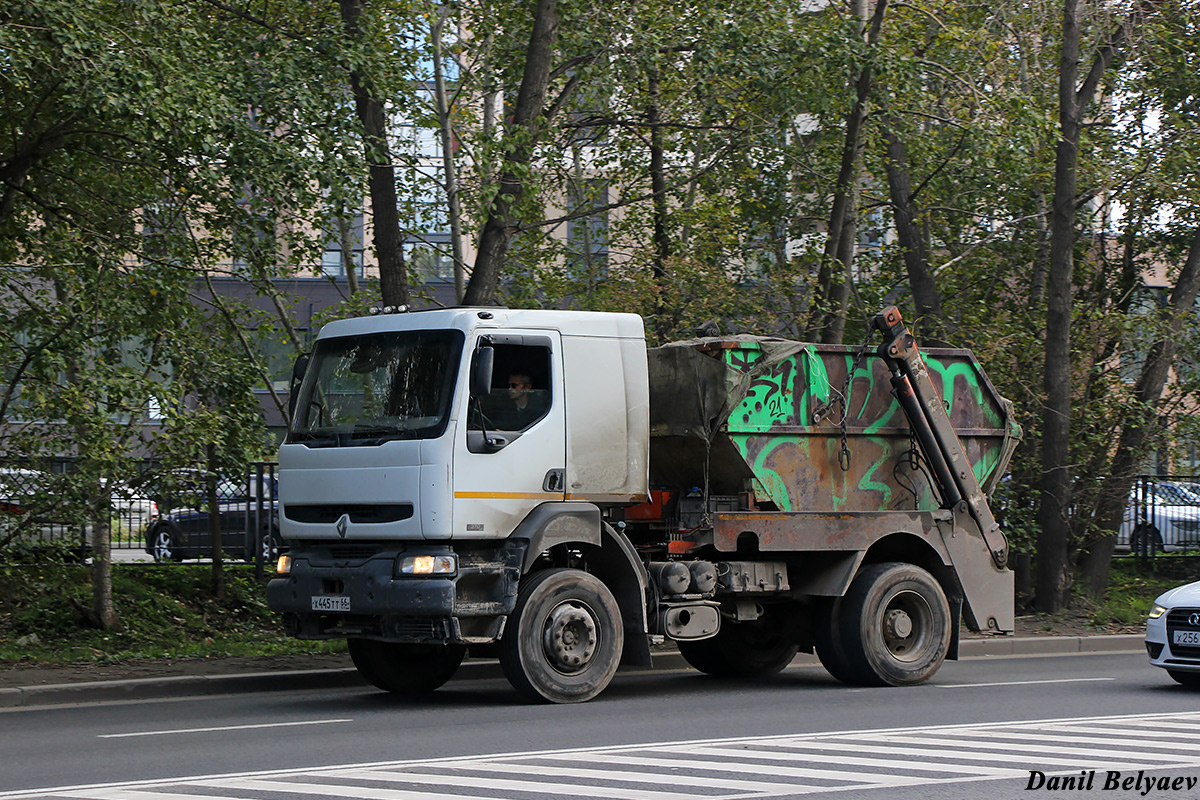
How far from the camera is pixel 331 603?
34.6 ft

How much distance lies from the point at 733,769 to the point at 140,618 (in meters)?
9.96

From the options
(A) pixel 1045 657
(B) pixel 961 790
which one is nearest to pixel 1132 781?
(B) pixel 961 790

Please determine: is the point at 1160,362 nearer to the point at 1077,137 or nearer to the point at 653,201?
the point at 1077,137

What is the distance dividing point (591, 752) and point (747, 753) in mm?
922

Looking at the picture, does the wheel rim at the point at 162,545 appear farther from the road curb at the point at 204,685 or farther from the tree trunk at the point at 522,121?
the tree trunk at the point at 522,121

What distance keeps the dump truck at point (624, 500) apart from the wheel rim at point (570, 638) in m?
0.02

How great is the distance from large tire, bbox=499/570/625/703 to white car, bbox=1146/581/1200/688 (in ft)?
15.0

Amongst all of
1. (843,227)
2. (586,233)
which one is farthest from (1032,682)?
(586,233)

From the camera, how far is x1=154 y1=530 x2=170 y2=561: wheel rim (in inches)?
656

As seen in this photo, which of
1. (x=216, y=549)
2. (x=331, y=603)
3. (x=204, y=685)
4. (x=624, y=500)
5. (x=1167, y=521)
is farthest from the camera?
(x=1167, y=521)

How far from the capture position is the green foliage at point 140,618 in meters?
14.2

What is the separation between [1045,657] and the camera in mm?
15875

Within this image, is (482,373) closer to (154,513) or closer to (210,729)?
(210,729)

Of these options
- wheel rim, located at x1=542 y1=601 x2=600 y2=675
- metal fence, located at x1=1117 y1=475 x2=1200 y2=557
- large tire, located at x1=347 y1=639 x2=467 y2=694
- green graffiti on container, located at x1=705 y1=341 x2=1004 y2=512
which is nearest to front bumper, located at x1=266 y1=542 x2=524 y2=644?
wheel rim, located at x1=542 y1=601 x2=600 y2=675
